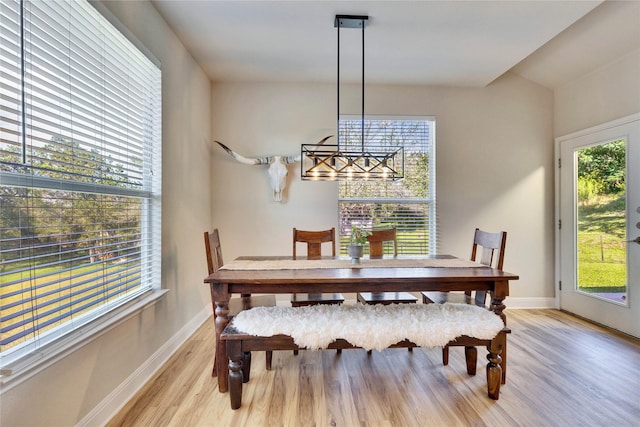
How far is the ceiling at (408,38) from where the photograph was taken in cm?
218

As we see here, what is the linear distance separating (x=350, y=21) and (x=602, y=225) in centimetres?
315

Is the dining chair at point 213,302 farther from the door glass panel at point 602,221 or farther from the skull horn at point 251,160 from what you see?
the door glass panel at point 602,221

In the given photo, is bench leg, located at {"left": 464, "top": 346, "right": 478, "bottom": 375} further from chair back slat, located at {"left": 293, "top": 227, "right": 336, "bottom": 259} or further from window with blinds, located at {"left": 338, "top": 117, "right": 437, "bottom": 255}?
window with blinds, located at {"left": 338, "top": 117, "right": 437, "bottom": 255}

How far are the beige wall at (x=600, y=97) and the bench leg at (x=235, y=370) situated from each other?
3.83 m

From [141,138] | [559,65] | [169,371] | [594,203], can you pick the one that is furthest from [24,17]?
[594,203]

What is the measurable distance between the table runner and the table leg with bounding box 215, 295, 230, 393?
30 centimetres

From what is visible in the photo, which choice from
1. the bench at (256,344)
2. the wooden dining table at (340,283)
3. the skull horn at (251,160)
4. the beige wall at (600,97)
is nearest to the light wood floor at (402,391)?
the bench at (256,344)

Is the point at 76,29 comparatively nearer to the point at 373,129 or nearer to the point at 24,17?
the point at 24,17

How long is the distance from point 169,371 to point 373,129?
10.0 feet

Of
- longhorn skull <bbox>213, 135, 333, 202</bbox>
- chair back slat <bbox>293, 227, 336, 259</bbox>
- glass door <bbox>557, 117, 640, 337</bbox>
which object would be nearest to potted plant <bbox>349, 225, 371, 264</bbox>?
chair back slat <bbox>293, 227, 336, 259</bbox>

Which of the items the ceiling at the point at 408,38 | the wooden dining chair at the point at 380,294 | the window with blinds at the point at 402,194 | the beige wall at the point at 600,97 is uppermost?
the ceiling at the point at 408,38

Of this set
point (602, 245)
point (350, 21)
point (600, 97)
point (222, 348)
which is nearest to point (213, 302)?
point (222, 348)

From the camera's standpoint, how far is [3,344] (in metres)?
1.08

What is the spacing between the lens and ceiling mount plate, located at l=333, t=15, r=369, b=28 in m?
2.24
